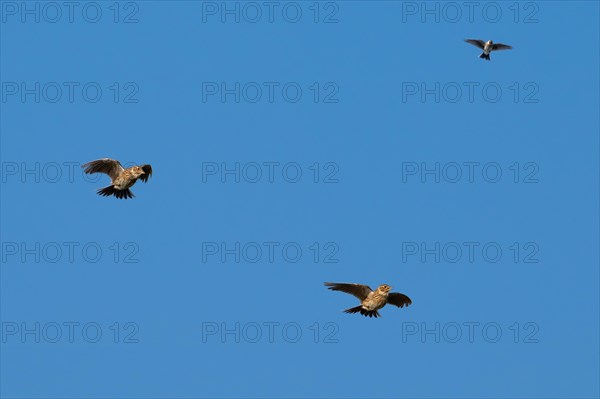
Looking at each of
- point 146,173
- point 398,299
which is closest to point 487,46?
point 398,299

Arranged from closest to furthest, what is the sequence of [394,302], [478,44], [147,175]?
[147,175]
[394,302]
[478,44]

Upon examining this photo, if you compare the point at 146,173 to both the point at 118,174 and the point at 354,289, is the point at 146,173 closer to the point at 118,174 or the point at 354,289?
the point at 118,174

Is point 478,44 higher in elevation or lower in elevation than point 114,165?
higher

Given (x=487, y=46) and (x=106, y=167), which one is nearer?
(x=106, y=167)

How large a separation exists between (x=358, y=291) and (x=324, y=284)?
163 cm

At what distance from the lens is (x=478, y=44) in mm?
89625

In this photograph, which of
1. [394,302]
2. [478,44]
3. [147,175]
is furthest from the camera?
[478,44]

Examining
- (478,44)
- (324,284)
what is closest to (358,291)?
(324,284)

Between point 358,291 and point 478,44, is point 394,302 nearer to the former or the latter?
point 358,291

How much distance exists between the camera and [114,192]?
65.1m

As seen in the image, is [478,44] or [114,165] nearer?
[114,165]

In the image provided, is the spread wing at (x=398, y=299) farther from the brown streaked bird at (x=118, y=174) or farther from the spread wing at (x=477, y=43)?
the spread wing at (x=477, y=43)

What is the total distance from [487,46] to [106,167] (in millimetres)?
31847

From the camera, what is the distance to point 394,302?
224 ft
